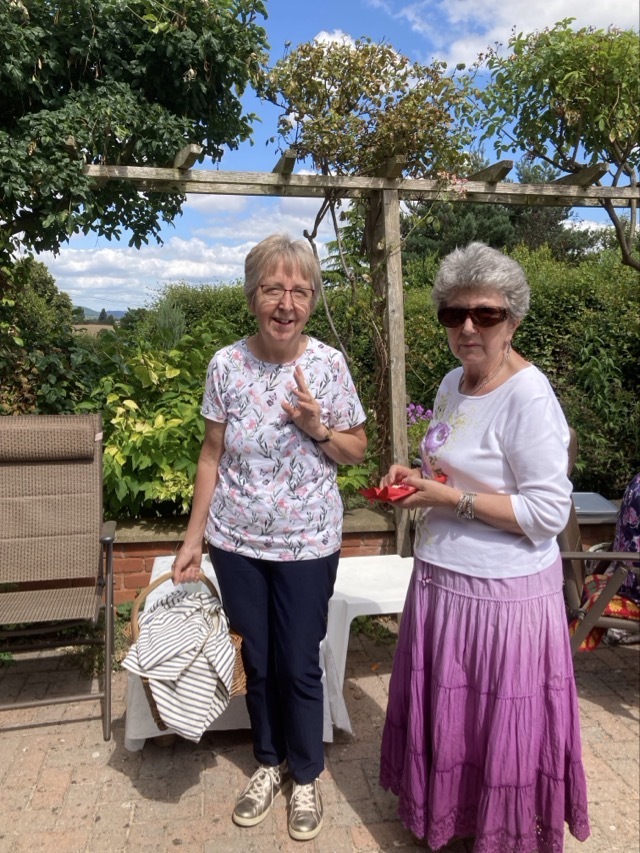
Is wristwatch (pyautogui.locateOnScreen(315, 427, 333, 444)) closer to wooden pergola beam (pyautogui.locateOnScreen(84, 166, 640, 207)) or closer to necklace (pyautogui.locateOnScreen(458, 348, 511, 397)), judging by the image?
necklace (pyautogui.locateOnScreen(458, 348, 511, 397))

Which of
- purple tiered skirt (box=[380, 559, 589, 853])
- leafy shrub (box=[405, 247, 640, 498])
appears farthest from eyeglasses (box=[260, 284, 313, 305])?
leafy shrub (box=[405, 247, 640, 498])

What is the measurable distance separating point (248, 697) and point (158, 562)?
102 cm

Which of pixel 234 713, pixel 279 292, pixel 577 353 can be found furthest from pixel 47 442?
pixel 577 353

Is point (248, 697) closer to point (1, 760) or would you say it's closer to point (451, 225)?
point (1, 760)

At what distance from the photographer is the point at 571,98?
3.98m

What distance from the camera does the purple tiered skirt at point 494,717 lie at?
181 cm

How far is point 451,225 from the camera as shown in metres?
21.8

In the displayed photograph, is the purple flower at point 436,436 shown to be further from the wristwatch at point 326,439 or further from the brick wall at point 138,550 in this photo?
the brick wall at point 138,550

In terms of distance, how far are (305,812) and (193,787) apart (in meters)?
0.50

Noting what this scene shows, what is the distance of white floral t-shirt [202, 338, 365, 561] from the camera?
2.04m

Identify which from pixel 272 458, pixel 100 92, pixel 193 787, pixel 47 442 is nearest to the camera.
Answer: pixel 272 458

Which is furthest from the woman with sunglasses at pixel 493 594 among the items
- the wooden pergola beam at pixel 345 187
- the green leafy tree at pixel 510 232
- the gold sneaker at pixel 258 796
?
the green leafy tree at pixel 510 232

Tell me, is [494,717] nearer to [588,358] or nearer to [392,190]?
[392,190]

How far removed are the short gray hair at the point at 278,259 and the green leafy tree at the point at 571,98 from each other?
255 centimetres
